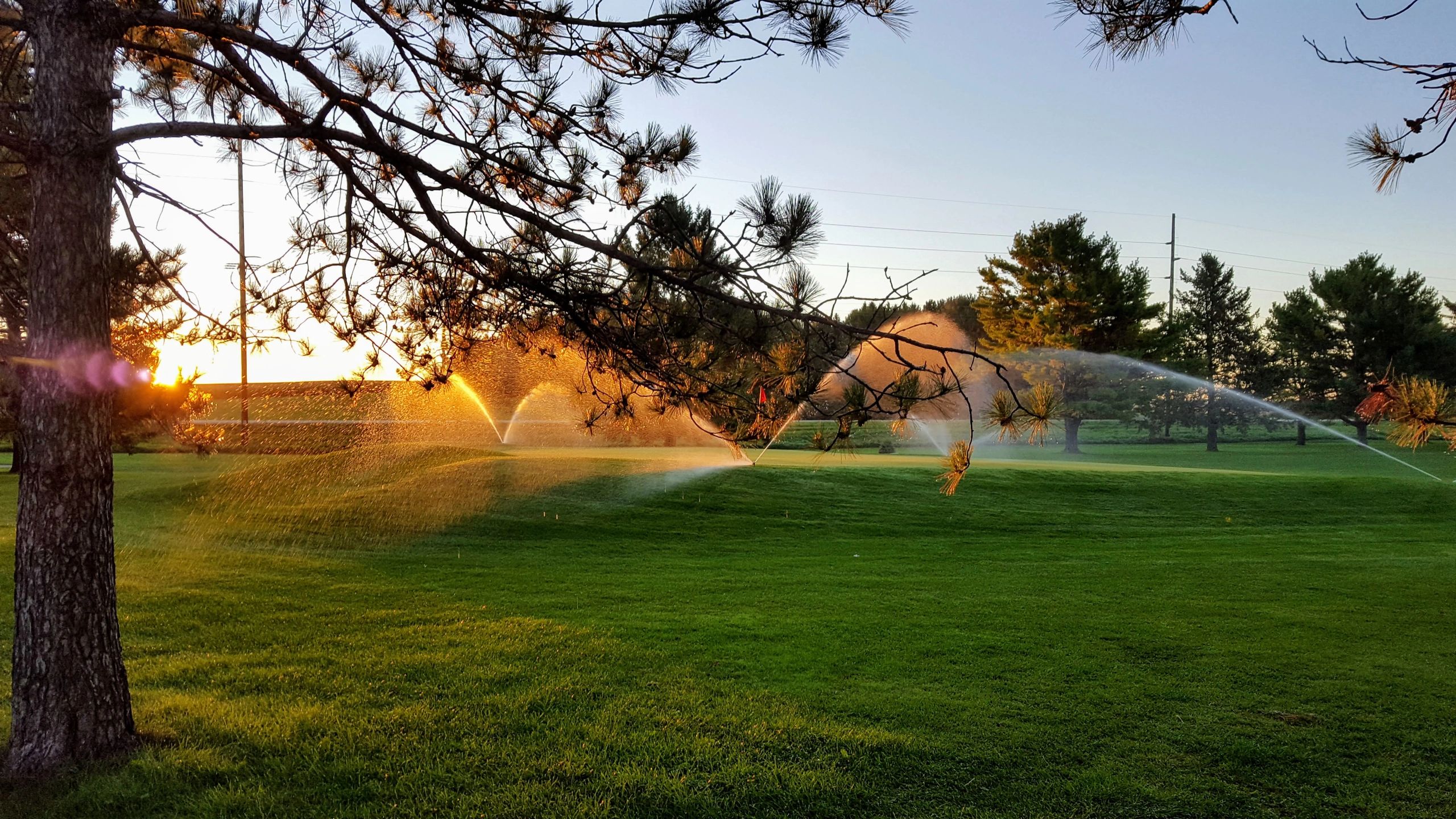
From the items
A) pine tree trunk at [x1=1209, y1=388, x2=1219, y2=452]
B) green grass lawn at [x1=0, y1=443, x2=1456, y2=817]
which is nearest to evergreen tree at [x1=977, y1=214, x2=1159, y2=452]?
pine tree trunk at [x1=1209, y1=388, x2=1219, y2=452]

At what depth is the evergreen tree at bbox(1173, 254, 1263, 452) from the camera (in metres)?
43.0

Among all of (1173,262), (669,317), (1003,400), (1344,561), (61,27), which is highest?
(1173,262)

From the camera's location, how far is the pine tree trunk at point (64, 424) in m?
3.66

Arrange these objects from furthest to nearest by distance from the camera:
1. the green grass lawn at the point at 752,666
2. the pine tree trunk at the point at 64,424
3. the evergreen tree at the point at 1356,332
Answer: the evergreen tree at the point at 1356,332 → the green grass lawn at the point at 752,666 → the pine tree trunk at the point at 64,424

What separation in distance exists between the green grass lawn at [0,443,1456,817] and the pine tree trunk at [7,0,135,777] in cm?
37

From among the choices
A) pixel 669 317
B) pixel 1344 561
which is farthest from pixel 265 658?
pixel 1344 561

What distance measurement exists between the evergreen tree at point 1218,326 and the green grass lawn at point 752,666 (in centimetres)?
3376

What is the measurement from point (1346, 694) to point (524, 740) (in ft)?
16.1

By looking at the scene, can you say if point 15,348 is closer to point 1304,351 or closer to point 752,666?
point 752,666

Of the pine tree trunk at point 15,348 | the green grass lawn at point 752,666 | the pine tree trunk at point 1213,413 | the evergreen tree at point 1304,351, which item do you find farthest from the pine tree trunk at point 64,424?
the pine tree trunk at point 1213,413

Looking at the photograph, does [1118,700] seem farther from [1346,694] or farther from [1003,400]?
[1003,400]

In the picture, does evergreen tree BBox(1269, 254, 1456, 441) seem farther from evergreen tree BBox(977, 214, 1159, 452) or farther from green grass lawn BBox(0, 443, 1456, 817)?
green grass lawn BBox(0, 443, 1456, 817)

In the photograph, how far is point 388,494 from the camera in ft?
42.2

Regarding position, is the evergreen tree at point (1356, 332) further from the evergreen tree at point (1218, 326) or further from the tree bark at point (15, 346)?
the tree bark at point (15, 346)
